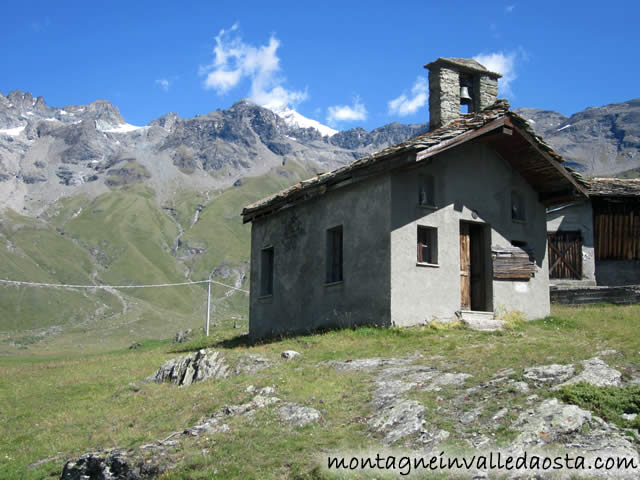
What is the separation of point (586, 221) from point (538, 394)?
19.4 meters

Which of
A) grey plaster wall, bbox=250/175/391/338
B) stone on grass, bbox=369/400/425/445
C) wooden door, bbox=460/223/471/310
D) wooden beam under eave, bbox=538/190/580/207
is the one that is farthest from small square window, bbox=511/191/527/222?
stone on grass, bbox=369/400/425/445

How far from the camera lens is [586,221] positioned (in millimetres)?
26969

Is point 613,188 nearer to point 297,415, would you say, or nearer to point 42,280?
point 297,415

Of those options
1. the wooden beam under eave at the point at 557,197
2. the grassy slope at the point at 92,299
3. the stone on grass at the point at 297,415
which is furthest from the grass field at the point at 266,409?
the grassy slope at the point at 92,299

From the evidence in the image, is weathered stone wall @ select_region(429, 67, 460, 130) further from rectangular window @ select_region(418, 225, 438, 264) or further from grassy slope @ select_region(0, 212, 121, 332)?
grassy slope @ select_region(0, 212, 121, 332)

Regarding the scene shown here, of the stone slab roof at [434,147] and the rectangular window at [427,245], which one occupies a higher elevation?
the stone slab roof at [434,147]

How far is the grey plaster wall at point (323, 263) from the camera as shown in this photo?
58.6 feet

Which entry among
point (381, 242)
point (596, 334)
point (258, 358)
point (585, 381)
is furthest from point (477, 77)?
point (585, 381)

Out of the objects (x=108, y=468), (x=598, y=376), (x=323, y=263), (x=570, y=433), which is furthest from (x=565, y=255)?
(x=108, y=468)

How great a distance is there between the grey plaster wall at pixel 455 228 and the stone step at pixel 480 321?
0.35m

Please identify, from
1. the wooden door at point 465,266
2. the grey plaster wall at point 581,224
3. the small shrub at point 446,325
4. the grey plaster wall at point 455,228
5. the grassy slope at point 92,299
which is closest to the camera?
the small shrub at point 446,325

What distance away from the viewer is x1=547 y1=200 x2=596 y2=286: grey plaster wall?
26.8 m

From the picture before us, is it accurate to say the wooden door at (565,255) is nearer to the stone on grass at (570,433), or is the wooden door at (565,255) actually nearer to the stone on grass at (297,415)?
the stone on grass at (297,415)

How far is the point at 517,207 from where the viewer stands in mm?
20906
